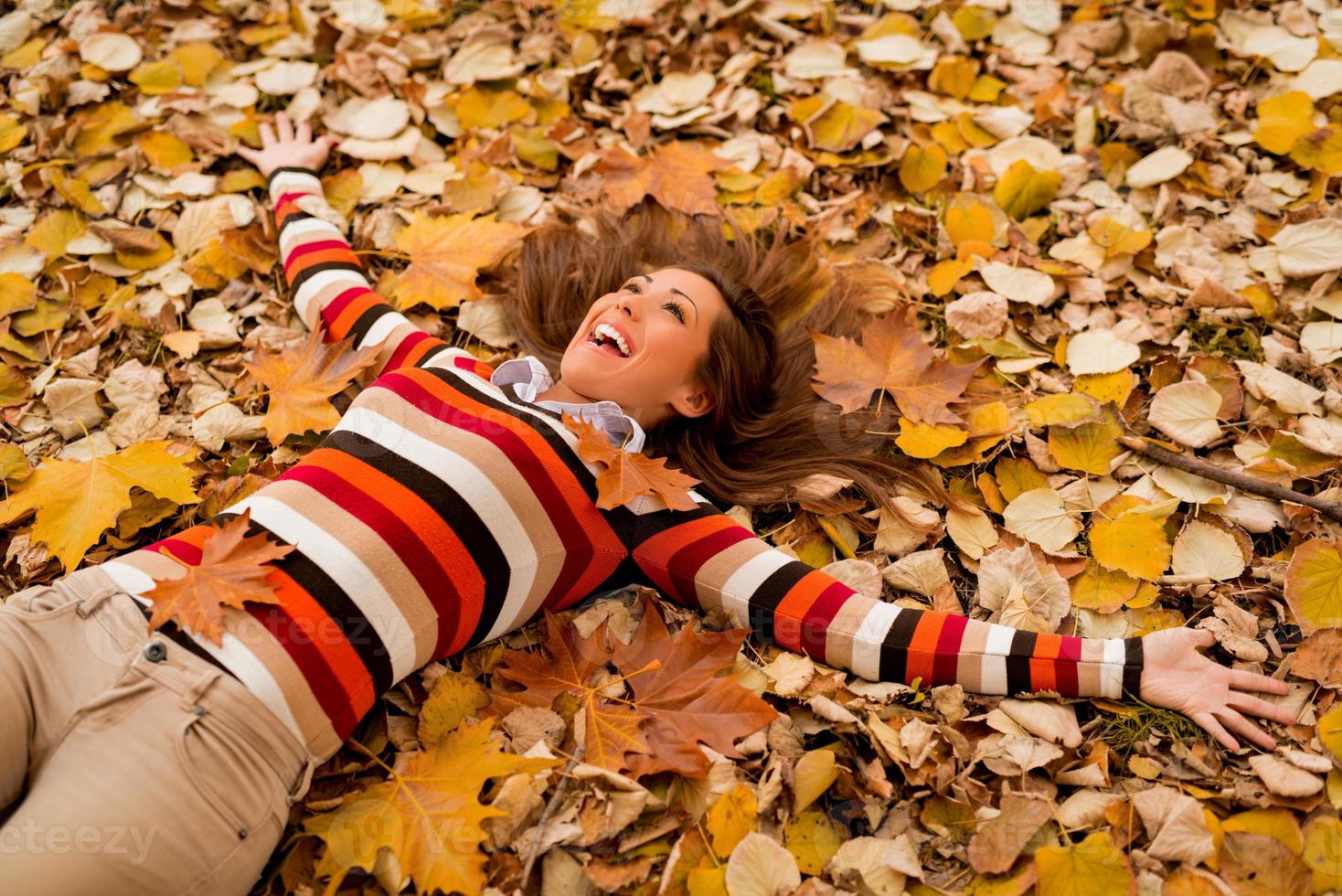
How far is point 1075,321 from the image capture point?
93.4 inches

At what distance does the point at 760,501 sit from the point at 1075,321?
37.2 inches

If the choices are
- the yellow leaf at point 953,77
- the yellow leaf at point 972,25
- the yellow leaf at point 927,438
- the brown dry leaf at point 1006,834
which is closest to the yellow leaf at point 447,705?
the brown dry leaf at point 1006,834

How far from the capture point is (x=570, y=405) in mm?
1936

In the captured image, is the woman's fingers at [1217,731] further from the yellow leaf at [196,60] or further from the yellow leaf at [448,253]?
the yellow leaf at [196,60]

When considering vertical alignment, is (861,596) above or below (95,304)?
below

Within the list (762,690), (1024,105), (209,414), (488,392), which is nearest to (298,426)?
(209,414)

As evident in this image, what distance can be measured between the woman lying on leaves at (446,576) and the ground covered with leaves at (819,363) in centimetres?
9

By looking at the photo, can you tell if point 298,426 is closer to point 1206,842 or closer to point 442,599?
point 442,599

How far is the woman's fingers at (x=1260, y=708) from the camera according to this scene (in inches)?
67.1

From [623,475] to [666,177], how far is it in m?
1.16

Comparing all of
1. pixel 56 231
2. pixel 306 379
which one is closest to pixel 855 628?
pixel 306 379

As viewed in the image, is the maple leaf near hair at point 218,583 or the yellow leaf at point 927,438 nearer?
the maple leaf near hair at point 218,583

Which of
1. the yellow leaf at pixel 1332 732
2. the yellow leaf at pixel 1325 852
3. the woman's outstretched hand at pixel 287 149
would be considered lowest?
the yellow leaf at pixel 1325 852

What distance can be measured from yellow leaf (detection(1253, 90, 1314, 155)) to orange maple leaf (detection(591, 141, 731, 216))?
4.77ft
